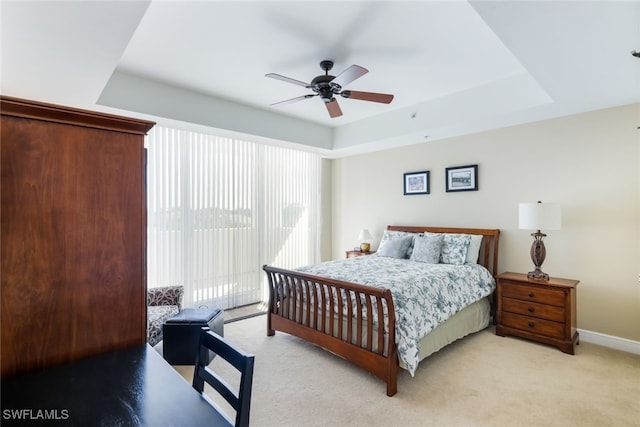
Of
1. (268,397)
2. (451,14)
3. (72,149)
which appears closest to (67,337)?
(72,149)

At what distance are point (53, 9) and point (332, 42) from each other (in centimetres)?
183

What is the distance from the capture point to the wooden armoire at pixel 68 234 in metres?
1.09

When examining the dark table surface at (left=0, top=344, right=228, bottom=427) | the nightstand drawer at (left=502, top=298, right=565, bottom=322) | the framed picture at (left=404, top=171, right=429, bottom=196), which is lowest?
the nightstand drawer at (left=502, top=298, right=565, bottom=322)

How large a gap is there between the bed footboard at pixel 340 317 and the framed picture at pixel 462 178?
246 cm

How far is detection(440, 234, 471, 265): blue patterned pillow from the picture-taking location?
378 centimetres

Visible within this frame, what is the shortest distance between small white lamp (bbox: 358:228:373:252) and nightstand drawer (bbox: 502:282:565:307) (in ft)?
6.96

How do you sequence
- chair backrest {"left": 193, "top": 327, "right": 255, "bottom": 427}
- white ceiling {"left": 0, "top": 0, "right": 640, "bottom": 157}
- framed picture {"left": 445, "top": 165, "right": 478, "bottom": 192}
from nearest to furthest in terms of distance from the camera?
chair backrest {"left": 193, "top": 327, "right": 255, "bottom": 427} < white ceiling {"left": 0, "top": 0, "right": 640, "bottom": 157} < framed picture {"left": 445, "top": 165, "right": 478, "bottom": 192}

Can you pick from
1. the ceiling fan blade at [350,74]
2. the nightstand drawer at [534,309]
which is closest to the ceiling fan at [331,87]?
the ceiling fan blade at [350,74]

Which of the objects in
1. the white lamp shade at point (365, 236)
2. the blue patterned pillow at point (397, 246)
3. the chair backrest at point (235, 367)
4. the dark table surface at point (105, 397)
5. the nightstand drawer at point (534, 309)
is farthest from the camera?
the white lamp shade at point (365, 236)

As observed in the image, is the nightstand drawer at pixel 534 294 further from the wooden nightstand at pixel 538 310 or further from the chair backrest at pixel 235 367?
the chair backrest at pixel 235 367

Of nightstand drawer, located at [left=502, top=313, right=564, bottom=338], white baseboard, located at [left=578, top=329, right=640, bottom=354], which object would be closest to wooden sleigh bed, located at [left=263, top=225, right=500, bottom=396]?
nightstand drawer, located at [left=502, top=313, right=564, bottom=338]

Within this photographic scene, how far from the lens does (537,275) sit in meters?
3.35

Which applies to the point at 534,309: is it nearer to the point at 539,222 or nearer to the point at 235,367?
the point at 539,222

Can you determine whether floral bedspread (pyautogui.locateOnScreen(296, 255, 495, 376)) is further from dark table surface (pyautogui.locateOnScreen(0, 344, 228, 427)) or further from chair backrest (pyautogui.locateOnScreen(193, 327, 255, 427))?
dark table surface (pyautogui.locateOnScreen(0, 344, 228, 427))
